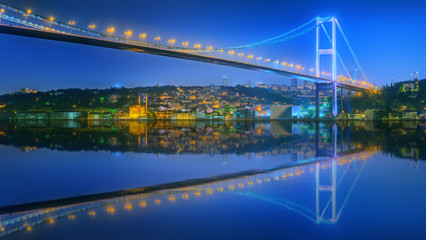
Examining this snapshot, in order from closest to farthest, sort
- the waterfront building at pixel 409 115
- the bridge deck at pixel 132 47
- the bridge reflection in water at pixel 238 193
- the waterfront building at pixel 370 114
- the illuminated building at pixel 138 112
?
the bridge reflection in water at pixel 238 193 → the bridge deck at pixel 132 47 → the waterfront building at pixel 409 115 → the waterfront building at pixel 370 114 → the illuminated building at pixel 138 112

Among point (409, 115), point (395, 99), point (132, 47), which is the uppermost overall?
point (132, 47)

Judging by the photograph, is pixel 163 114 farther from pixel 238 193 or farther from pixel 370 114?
pixel 238 193

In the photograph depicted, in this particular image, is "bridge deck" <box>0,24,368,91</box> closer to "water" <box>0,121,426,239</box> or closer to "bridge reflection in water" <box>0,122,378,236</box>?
"water" <box>0,121,426,239</box>

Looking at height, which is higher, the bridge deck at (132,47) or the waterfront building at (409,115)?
the bridge deck at (132,47)

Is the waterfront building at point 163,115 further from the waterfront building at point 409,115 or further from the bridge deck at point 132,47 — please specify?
the waterfront building at point 409,115

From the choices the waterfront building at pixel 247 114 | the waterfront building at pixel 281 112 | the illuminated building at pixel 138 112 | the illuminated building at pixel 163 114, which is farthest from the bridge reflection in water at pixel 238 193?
the illuminated building at pixel 163 114

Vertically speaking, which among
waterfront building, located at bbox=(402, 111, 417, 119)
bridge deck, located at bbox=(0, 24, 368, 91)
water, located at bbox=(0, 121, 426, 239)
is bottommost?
water, located at bbox=(0, 121, 426, 239)

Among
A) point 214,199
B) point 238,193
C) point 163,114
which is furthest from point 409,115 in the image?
point 214,199

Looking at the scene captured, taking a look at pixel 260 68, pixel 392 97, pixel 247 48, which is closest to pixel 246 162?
pixel 260 68

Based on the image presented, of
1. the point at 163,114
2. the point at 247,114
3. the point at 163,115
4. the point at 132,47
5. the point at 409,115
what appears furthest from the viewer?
the point at 163,114

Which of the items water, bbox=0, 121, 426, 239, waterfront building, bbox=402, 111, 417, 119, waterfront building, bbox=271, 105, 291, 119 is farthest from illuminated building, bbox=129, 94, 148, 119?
water, bbox=0, 121, 426, 239

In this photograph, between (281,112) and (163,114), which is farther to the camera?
(163,114)

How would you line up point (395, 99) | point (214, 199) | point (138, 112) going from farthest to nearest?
1. point (138, 112)
2. point (395, 99)
3. point (214, 199)
